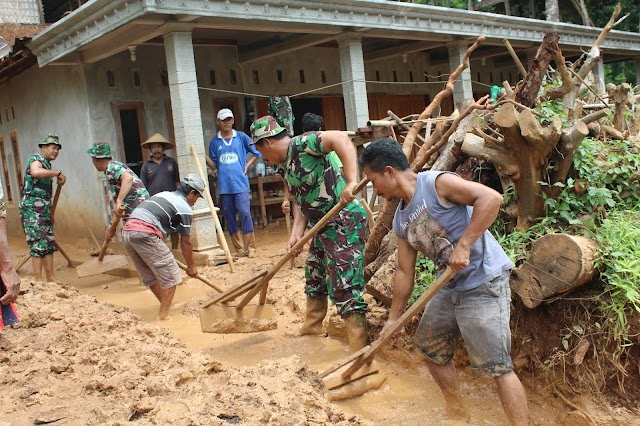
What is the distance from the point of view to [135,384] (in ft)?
10.6

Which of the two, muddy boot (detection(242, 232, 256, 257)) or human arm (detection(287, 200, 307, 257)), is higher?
human arm (detection(287, 200, 307, 257))

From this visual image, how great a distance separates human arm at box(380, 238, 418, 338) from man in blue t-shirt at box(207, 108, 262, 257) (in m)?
4.80

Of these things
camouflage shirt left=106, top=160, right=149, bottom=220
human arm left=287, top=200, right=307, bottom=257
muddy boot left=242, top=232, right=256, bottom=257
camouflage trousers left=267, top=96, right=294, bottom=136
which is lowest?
muddy boot left=242, top=232, right=256, bottom=257

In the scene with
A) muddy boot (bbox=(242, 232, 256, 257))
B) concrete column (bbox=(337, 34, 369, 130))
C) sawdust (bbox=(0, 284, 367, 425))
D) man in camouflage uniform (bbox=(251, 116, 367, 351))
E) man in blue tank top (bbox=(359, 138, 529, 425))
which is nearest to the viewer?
sawdust (bbox=(0, 284, 367, 425))

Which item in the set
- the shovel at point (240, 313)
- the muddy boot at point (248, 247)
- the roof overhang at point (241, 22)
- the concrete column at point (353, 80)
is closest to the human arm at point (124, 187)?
the muddy boot at point (248, 247)

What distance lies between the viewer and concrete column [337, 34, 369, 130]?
10.1m

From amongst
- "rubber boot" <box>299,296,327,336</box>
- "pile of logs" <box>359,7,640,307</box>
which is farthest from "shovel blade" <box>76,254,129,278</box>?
"pile of logs" <box>359,7,640,307</box>

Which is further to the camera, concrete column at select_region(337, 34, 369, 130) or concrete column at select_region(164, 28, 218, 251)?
concrete column at select_region(337, 34, 369, 130)

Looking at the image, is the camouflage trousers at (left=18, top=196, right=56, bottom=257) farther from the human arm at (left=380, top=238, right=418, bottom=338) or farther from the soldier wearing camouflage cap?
the human arm at (left=380, top=238, right=418, bottom=338)

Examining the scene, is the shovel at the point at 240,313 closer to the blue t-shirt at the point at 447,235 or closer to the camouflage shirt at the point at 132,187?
the blue t-shirt at the point at 447,235

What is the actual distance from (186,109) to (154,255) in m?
2.99

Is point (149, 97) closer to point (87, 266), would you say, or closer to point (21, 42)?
point (21, 42)

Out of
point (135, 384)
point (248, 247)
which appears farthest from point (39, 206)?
point (135, 384)

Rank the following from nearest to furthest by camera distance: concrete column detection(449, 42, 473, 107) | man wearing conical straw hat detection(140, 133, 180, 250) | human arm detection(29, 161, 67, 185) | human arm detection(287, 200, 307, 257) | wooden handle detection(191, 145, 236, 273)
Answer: human arm detection(287, 200, 307, 257), wooden handle detection(191, 145, 236, 273), human arm detection(29, 161, 67, 185), man wearing conical straw hat detection(140, 133, 180, 250), concrete column detection(449, 42, 473, 107)
